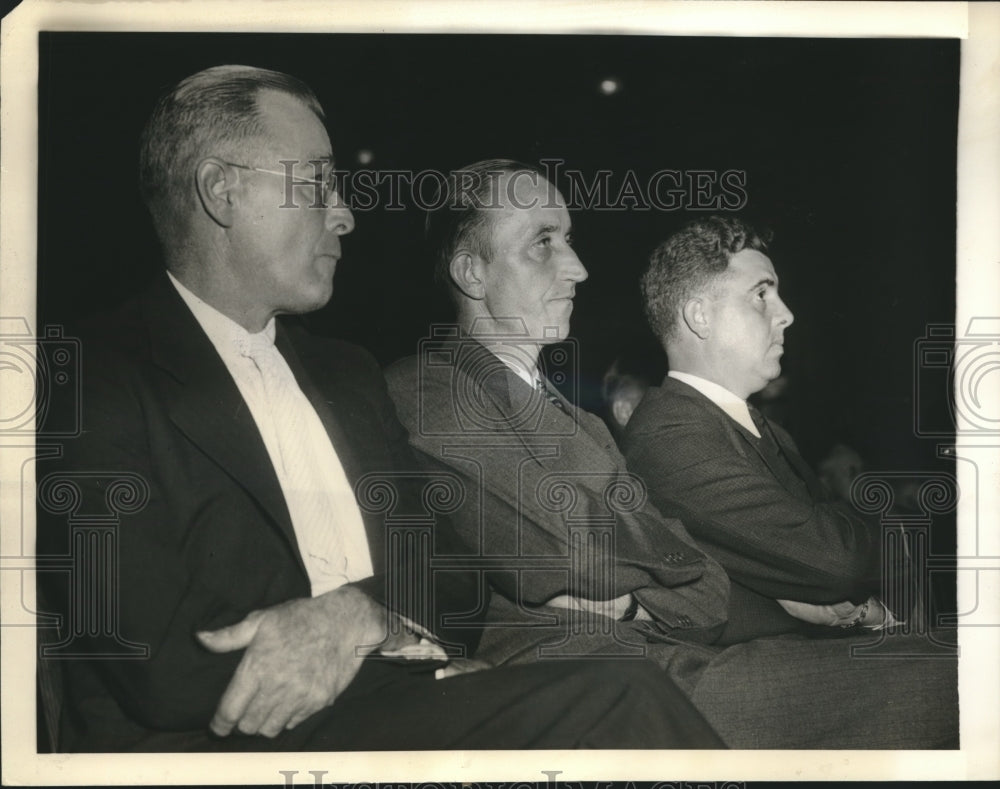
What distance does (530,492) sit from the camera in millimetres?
3475

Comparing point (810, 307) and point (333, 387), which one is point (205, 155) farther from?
point (810, 307)

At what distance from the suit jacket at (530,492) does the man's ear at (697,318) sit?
47cm

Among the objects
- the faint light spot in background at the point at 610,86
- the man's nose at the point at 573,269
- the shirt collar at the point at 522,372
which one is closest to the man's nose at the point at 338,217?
the shirt collar at the point at 522,372

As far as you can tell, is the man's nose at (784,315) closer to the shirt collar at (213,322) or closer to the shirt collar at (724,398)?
the shirt collar at (724,398)

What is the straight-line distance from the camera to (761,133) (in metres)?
3.62

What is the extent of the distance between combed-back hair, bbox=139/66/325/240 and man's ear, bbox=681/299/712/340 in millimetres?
1396

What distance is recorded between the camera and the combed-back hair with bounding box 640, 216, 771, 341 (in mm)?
3555

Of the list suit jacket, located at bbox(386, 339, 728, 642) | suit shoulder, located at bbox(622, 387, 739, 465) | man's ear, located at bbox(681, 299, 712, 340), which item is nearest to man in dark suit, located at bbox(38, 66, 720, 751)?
suit jacket, located at bbox(386, 339, 728, 642)

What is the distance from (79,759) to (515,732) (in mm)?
1321

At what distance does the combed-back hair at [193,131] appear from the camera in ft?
11.1

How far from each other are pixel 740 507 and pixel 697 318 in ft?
1.98

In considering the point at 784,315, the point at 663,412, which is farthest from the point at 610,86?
the point at 663,412

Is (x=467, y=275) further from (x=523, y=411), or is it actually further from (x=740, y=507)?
(x=740, y=507)

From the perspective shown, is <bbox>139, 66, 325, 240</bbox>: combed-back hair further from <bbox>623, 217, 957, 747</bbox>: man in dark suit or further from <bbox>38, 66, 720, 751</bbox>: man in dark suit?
<bbox>623, 217, 957, 747</bbox>: man in dark suit
